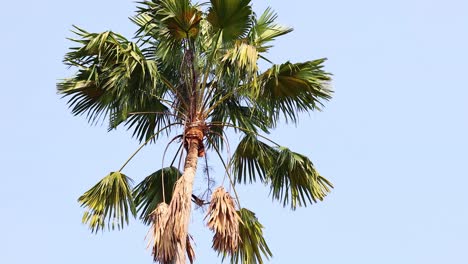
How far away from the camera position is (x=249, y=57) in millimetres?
13305

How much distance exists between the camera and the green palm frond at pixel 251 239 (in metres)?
13.6

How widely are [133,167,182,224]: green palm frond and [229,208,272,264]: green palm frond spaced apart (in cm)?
112

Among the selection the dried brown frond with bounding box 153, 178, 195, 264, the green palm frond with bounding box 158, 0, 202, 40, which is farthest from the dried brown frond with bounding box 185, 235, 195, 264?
the green palm frond with bounding box 158, 0, 202, 40

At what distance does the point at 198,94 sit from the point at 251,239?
2.05 metres

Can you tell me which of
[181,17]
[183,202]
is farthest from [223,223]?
[181,17]

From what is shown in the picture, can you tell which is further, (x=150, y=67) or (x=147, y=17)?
(x=147, y=17)

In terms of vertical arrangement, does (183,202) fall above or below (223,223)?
above

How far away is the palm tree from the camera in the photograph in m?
13.1

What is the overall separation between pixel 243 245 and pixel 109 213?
1.86 m

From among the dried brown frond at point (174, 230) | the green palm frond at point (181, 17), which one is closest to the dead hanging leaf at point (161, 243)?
the dried brown frond at point (174, 230)

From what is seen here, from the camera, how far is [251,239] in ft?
45.0

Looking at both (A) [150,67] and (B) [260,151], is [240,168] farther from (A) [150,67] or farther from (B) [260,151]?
(A) [150,67]

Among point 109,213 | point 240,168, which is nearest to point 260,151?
point 240,168

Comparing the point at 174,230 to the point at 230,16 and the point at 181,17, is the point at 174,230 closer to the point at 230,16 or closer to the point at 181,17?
the point at 181,17
